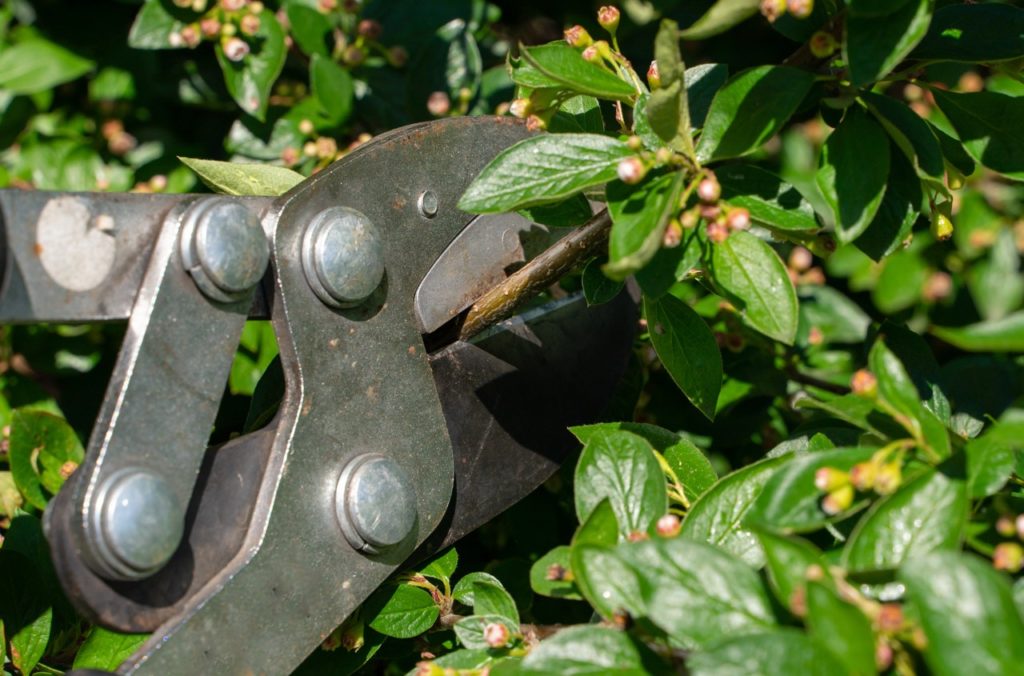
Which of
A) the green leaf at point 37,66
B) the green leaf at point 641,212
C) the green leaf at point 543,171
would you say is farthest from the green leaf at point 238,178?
the green leaf at point 37,66

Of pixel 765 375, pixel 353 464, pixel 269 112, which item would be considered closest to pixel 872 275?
pixel 765 375

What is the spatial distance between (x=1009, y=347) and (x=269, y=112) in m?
1.44

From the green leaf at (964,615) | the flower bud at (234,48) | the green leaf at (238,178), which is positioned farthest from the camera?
the flower bud at (234,48)

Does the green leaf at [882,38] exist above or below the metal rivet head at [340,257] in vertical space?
above

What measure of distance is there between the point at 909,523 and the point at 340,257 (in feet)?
1.93

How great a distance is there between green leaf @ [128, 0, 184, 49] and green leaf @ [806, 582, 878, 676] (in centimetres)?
147

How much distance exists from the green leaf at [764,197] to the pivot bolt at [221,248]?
1.51 ft

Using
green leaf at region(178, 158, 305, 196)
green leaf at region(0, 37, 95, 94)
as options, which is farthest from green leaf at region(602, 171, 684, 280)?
green leaf at region(0, 37, 95, 94)

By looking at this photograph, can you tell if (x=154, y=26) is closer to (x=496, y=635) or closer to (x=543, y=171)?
(x=543, y=171)

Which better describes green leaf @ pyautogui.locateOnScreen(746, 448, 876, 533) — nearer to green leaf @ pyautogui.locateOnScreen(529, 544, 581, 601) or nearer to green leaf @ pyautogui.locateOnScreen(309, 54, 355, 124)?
green leaf @ pyautogui.locateOnScreen(529, 544, 581, 601)

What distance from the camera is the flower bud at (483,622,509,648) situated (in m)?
1.07

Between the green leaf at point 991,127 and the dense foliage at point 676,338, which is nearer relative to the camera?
the dense foliage at point 676,338

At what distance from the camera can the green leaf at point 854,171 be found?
1105 millimetres

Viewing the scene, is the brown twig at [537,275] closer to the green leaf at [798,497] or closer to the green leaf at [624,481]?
the green leaf at [624,481]
